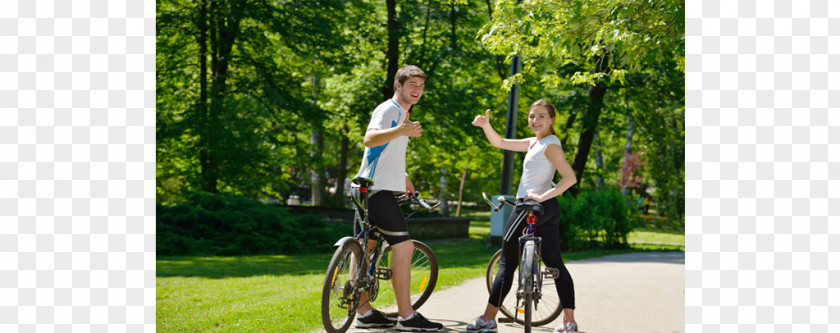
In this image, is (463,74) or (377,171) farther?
(463,74)

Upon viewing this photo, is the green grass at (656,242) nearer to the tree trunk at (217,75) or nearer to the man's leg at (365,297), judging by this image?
the tree trunk at (217,75)

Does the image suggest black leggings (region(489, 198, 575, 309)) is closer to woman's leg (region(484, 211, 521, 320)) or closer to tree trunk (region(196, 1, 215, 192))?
woman's leg (region(484, 211, 521, 320))

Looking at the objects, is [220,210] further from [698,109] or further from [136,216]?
[698,109]

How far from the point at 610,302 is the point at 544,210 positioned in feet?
8.45

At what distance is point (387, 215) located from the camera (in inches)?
210

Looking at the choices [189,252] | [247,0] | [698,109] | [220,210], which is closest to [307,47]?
[247,0]

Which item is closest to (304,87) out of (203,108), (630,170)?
(203,108)

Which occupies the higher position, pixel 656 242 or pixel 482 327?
pixel 482 327

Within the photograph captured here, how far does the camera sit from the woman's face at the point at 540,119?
17.6ft

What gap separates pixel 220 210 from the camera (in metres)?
15.1

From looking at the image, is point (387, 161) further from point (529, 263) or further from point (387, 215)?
point (529, 263)

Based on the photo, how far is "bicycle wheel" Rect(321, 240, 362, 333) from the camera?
198 inches

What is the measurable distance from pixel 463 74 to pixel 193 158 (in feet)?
28.9

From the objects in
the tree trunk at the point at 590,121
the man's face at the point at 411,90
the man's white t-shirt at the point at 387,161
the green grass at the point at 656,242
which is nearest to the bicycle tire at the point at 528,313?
the man's white t-shirt at the point at 387,161
